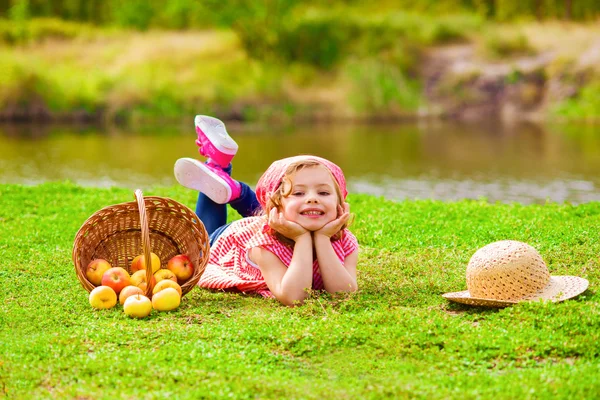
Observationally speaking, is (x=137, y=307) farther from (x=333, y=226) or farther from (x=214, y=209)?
(x=214, y=209)

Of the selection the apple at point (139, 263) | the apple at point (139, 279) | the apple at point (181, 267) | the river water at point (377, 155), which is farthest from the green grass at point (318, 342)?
the river water at point (377, 155)

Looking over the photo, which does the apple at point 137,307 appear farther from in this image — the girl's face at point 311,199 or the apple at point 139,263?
the girl's face at point 311,199

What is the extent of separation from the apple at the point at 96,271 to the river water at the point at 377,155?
8826 millimetres

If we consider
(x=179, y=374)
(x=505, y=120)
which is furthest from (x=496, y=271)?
(x=505, y=120)

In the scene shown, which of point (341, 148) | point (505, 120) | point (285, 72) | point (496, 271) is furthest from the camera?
point (285, 72)

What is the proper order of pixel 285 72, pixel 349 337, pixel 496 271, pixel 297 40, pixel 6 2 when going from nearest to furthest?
pixel 349 337 < pixel 496 271 < pixel 285 72 < pixel 297 40 < pixel 6 2

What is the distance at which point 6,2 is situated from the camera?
5056 centimetres

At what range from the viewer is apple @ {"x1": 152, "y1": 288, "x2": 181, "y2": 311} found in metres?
5.74

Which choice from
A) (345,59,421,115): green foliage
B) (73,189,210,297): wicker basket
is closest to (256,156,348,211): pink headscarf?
(73,189,210,297): wicker basket

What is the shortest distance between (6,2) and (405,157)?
127ft

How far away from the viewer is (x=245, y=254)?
663cm

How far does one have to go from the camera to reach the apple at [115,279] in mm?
6031

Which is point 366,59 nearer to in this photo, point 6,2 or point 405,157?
point 405,157

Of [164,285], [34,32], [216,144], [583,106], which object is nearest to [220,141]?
[216,144]
